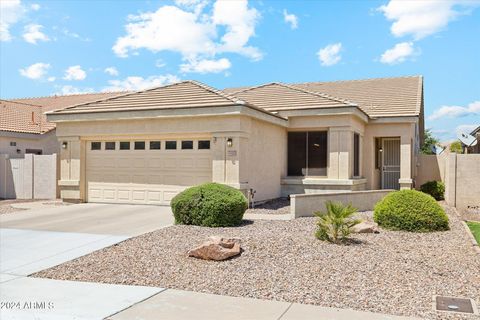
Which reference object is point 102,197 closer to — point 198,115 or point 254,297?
point 198,115

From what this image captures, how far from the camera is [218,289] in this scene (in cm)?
706

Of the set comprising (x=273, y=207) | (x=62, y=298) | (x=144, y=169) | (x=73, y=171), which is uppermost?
(x=144, y=169)

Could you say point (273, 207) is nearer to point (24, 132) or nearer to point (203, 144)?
point (203, 144)

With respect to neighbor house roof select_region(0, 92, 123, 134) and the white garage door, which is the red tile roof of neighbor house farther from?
neighbor house roof select_region(0, 92, 123, 134)

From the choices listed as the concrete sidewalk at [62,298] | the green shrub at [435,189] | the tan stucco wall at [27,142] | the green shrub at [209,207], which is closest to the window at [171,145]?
the green shrub at [209,207]

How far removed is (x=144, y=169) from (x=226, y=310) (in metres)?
10.7

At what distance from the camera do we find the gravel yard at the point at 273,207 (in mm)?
14856

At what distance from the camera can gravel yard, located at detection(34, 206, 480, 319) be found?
668cm

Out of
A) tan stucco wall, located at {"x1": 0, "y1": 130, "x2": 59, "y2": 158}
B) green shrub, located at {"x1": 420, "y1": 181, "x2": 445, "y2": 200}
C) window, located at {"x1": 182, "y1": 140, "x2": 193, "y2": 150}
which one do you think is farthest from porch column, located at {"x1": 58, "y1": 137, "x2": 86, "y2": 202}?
green shrub, located at {"x1": 420, "y1": 181, "x2": 445, "y2": 200}

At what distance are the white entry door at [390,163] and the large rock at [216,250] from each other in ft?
48.1

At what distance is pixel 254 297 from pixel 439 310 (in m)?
2.42

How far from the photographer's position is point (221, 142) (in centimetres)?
1498

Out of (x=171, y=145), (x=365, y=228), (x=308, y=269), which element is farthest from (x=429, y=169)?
(x=308, y=269)

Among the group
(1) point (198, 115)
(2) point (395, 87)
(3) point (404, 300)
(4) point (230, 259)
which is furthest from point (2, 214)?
(2) point (395, 87)
